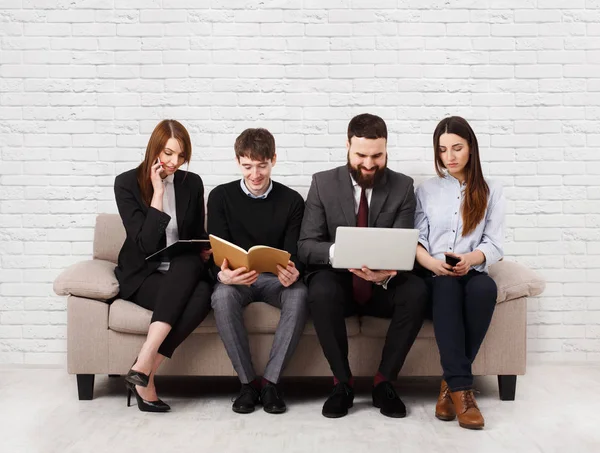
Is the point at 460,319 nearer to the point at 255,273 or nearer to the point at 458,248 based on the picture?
the point at 458,248

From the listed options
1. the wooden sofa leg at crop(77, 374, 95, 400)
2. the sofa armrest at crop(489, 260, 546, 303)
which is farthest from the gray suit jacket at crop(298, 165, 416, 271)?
the wooden sofa leg at crop(77, 374, 95, 400)

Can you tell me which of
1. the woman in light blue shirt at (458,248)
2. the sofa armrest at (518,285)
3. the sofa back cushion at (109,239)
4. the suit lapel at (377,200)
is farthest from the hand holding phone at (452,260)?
the sofa back cushion at (109,239)

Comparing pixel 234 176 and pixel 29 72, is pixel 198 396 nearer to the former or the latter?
pixel 234 176

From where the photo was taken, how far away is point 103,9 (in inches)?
150

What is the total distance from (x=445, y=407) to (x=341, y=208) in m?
0.89

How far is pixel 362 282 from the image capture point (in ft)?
10.3

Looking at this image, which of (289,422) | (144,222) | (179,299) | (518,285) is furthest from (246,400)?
(518,285)

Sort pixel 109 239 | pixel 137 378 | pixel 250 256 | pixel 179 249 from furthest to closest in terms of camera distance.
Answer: pixel 109 239 → pixel 179 249 → pixel 137 378 → pixel 250 256

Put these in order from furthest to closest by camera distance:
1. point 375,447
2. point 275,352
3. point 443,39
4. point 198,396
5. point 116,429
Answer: point 443,39
point 198,396
point 275,352
point 116,429
point 375,447

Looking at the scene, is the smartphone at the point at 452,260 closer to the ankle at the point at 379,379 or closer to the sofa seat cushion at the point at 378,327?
the sofa seat cushion at the point at 378,327

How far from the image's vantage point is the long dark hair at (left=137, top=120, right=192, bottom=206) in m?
3.18

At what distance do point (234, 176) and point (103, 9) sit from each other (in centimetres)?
104

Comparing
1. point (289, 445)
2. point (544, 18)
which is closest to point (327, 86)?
point (544, 18)

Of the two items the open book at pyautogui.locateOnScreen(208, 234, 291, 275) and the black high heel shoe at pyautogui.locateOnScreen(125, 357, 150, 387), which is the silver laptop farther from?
the black high heel shoe at pyautogui.locateOnScreen(125, 357, 150, 387)
